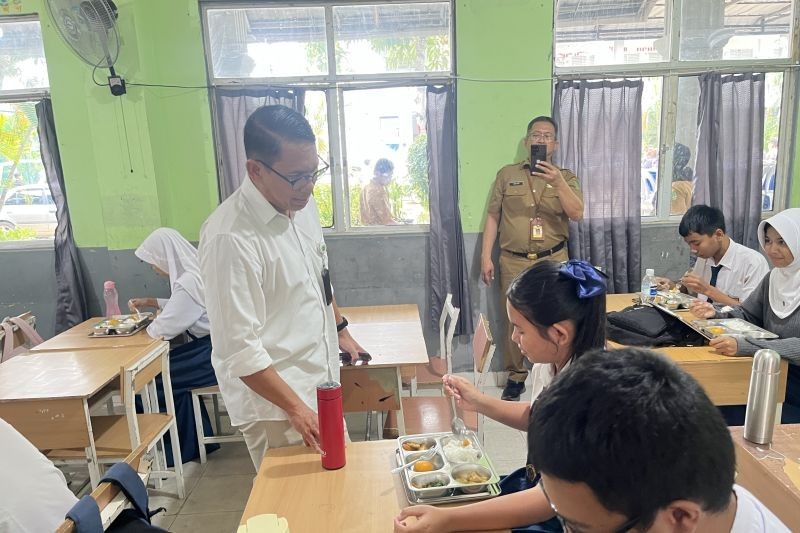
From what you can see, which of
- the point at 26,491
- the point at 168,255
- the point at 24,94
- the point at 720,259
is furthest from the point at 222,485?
the point at 24,94

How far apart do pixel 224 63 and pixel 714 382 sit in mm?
3493

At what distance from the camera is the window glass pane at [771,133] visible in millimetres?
3594

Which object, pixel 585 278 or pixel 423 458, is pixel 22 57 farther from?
pixel 585 278

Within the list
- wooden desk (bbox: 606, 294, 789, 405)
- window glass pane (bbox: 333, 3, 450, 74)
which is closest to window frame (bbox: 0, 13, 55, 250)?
window glass pane (bbox: 333, 3, 450, 74)

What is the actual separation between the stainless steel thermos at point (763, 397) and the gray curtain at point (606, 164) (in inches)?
91.1

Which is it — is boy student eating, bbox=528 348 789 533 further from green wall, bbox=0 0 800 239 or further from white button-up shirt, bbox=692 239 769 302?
green wall, bbox=0 0 800 239

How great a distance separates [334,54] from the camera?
353 cm

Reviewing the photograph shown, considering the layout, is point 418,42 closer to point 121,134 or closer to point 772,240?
point 121,134

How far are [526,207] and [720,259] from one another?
118 centimetres

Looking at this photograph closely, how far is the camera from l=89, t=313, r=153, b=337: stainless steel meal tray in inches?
115

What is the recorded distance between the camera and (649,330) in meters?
2.36

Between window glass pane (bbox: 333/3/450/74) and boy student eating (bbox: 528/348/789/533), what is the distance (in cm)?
329

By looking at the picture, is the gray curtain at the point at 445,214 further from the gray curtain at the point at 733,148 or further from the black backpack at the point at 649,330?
the gray curtain at the point at 733,148

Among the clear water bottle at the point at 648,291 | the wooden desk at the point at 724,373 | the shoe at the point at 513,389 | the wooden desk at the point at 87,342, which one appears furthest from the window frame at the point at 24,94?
the wooden desk at the point at 724,373
